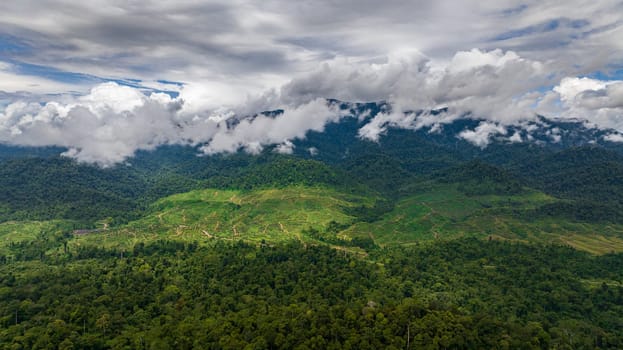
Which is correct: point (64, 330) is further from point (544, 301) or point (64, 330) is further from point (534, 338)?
point (544, 301)

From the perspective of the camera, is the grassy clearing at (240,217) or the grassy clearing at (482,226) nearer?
the grassy clearing at (482,226)

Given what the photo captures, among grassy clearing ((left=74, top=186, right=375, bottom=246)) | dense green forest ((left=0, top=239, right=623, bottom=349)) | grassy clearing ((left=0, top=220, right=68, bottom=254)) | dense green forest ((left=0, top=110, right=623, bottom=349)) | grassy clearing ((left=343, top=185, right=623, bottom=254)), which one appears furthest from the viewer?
grassy clearing ((left=74, top=186, right=375, bottom=246))

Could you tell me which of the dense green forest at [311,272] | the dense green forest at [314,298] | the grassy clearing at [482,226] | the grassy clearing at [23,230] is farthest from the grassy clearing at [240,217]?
the grassy clearing at [482,226]

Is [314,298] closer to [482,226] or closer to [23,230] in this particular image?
[482,226]

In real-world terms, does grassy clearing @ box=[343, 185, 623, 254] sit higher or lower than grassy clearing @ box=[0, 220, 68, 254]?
higher

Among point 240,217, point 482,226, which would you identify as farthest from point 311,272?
point 482,226

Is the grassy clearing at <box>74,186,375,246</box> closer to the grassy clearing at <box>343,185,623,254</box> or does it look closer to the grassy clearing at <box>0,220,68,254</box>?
the grassy clearing at <box>0,220,68,254</box>

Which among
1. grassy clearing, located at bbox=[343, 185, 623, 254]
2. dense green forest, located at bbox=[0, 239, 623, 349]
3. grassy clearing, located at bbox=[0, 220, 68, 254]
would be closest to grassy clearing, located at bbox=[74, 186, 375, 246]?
grassy clearing, located at bbox=[0, 220, 68, 254]

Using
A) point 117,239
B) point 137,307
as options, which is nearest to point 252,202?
point 117,239

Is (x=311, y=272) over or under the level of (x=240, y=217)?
over

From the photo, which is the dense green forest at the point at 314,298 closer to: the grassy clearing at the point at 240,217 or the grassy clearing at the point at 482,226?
the grassy clearing at the point at 482,226
